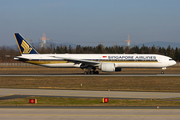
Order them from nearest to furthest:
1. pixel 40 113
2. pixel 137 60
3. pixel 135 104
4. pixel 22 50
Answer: pixel 40 113 → pixel 135 104 → pixel 137 60 → pixel 22 50

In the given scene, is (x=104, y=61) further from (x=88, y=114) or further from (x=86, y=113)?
(x=88, y=114)

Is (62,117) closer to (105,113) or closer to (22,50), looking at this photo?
(105,113)

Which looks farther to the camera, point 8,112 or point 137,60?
point 137,60

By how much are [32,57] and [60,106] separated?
3595 centimetres

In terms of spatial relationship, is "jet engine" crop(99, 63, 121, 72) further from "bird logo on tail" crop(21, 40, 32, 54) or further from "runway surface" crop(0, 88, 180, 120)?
"runway surface" crop(0, 88, 180, 120)

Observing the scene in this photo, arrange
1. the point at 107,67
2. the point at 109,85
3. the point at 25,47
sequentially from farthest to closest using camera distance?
the point at 25,47, the point at 107,67, the point at 109,85

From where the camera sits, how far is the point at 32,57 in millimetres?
51281

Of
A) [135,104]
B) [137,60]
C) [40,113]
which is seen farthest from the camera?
[137,60]

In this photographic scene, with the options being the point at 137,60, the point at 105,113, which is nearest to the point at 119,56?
the point at 137,60

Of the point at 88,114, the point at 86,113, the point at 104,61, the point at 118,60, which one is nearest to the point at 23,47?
the point at 104,61

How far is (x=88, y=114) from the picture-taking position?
1430 cm

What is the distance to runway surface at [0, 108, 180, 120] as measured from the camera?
44.3 feet

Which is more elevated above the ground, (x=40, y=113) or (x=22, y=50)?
(x=22, y=50)

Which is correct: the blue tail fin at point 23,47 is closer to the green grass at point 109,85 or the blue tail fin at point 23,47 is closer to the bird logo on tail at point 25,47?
the bird logo on tail at point 25,47
